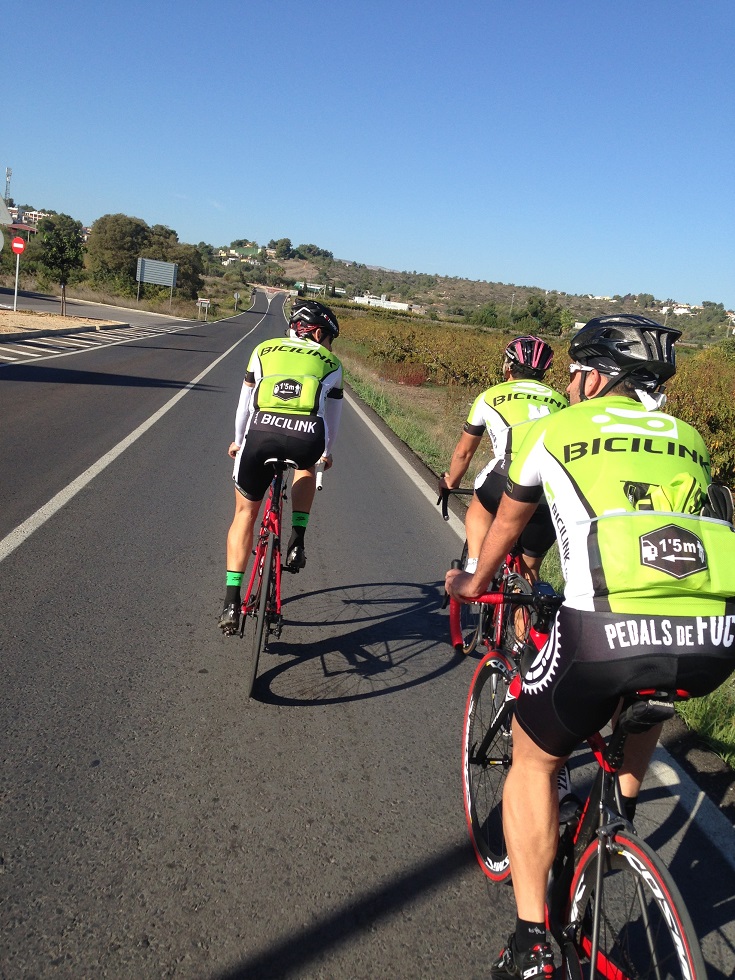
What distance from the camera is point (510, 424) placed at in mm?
4730

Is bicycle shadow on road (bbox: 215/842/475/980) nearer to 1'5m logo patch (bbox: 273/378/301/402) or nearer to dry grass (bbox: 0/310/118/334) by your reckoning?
1'5m logo patch (bbox: 273/378/301/402)

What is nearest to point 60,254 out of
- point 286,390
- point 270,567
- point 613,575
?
point 286,390

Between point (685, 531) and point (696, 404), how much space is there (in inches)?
443

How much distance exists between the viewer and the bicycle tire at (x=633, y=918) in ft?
6.31

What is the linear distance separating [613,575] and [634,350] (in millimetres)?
751

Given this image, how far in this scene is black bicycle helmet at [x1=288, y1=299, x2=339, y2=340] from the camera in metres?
5.03

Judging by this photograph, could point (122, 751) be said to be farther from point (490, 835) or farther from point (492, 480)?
point (492, 480)

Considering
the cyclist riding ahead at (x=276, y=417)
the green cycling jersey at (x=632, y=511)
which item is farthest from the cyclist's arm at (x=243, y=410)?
the green cycling jersey at (x=632, y=511)

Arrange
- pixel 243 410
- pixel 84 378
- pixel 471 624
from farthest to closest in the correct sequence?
pixel 84 378
pixel 471 624
pixel 243 410

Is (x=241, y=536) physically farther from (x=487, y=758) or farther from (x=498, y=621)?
(x=487, y=758)

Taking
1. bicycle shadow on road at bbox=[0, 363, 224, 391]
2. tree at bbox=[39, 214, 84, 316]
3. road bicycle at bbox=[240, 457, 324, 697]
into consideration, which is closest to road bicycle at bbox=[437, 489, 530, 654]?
road bicycle at bbox=[240, 457, 324, 697]

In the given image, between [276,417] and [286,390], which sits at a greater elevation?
[286,390]

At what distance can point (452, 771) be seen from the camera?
3.86 m

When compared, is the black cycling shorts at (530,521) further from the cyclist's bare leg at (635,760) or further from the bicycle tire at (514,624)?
the cyclist's bare leg at (635,760)
